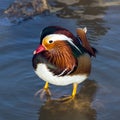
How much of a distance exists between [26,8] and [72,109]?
3.20m

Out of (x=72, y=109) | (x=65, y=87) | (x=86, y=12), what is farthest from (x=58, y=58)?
(x=86, y=12)

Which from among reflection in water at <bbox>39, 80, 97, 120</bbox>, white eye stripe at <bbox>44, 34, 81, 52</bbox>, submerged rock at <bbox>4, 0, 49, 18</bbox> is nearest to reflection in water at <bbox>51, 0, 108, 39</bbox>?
submerged rock at <bbox>4, 0, 49, 18</bbox>

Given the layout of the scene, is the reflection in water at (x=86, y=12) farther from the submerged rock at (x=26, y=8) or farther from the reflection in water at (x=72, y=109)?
the reflection in water at (x=72, y=109)

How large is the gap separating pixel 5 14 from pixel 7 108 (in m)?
3.03

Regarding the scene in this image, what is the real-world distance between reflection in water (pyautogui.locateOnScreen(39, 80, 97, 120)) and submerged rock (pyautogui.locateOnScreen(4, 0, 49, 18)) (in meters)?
2.63

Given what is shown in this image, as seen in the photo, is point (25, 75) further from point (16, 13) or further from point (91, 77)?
point (16, 13)

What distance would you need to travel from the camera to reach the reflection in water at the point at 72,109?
19.2 ft

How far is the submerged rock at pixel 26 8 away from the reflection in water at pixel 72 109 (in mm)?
2629

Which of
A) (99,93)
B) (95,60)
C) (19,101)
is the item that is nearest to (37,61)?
(19,101)

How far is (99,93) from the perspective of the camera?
254 inches

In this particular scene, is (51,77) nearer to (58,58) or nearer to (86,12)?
(58,58)

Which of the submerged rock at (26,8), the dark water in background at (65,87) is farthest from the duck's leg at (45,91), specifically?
the submerged rock at (26,8)

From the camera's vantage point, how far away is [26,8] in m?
8.77

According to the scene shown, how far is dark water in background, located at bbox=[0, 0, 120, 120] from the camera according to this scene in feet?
19.5
